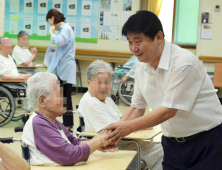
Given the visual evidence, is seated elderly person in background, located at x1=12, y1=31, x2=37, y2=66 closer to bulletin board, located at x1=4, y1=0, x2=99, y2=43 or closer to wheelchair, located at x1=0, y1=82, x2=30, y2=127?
wheelchair, located at x1=0, y1=82, x2=30, y2=127

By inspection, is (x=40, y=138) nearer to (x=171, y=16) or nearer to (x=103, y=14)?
(x=103, y=14)

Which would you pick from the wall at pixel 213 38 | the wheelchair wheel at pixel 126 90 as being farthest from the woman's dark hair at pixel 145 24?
the wall at pixel 213 38

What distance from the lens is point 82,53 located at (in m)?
7.31

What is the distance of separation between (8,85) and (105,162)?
316 centimetres

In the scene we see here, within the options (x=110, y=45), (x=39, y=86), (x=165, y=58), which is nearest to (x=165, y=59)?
(x=165, y=58)

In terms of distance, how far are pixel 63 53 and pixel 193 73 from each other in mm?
2873

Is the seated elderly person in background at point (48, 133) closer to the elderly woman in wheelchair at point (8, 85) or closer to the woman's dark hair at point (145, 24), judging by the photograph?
the woman's dark hair at point (145, 24)

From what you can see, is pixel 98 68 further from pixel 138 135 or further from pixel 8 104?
pixel 8 104

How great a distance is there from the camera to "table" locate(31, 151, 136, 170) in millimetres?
1467

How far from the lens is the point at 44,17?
755cm

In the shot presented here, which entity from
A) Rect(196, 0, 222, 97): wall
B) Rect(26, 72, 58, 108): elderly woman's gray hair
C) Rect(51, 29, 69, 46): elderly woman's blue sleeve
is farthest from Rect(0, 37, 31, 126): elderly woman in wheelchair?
Rect(196, 0, 222, 97): wall

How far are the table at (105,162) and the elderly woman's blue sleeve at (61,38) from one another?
2381 mm

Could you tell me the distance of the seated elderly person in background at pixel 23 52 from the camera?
18.0ft

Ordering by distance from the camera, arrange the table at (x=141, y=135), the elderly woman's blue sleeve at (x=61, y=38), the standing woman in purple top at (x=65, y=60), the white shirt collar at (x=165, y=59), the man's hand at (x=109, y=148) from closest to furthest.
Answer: the white shirt collar at (x=165, y=59), the man's hand at (x=109, y=148), the table at (x=141, y=135), the elderly woman's blue sleeve at (x=61, y=38), the standing woman in purple top at (x=65, y=60)
